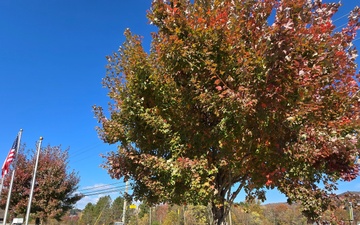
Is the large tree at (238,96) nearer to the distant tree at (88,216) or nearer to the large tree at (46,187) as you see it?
the large tree at (46,187)

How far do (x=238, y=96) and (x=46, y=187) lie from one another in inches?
591

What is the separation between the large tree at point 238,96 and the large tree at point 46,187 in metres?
12.8

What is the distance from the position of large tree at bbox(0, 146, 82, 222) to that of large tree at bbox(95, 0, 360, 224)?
12.8m

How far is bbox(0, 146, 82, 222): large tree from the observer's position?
15.3m

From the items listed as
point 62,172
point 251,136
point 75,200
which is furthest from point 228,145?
point 75,200

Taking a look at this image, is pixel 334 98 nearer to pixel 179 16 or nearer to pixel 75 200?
pixel 179 16

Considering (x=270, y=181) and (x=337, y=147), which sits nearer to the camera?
(x=337, y=147)

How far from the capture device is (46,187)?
50.4ft

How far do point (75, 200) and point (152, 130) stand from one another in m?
14.9

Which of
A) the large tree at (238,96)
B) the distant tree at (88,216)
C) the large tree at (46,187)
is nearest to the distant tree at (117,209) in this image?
the distant tree at (88,216)

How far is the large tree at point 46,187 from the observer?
15.3 m

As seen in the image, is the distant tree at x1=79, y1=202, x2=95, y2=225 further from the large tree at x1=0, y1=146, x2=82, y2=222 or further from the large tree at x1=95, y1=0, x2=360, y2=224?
the large tree at x1=95, y1=0, x2=360, y2=224

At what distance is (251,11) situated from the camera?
351cm

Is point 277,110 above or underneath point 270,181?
above
